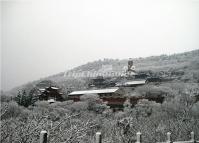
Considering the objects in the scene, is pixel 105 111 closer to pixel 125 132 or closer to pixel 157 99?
pixel 157 99

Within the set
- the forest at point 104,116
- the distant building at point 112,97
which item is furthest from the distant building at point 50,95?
the distant building at point 112,97

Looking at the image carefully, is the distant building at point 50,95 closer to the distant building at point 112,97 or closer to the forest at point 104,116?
the forest at point 104,116

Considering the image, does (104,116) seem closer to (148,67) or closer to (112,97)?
(112,97)

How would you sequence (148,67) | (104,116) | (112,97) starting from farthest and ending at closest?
(148,67)
(112,97)
(104,116)

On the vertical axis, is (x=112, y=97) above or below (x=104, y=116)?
above

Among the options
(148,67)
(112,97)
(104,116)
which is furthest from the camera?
(148,67)

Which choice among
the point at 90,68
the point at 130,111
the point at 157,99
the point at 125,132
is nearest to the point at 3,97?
the point at 130,111

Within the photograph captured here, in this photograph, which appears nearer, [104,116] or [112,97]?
[104,116]

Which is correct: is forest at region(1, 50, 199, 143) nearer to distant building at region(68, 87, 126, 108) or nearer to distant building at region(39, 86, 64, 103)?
distant building at region(39, 86, 64, 103)

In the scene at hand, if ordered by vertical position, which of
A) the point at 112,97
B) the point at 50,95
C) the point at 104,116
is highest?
the point at 50,95

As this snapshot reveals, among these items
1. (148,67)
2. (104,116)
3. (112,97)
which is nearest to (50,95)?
(112,97)

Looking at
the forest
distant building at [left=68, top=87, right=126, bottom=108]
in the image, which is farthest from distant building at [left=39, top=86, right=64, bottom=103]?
distant building at [left=68, top=87, right=126, bottom=108]

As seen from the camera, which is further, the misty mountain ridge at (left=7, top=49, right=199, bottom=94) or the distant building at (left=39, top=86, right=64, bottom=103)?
the misty mountain ridge at (left=7, top=49, right=199, bottom=94)

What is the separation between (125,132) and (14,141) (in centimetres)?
848
